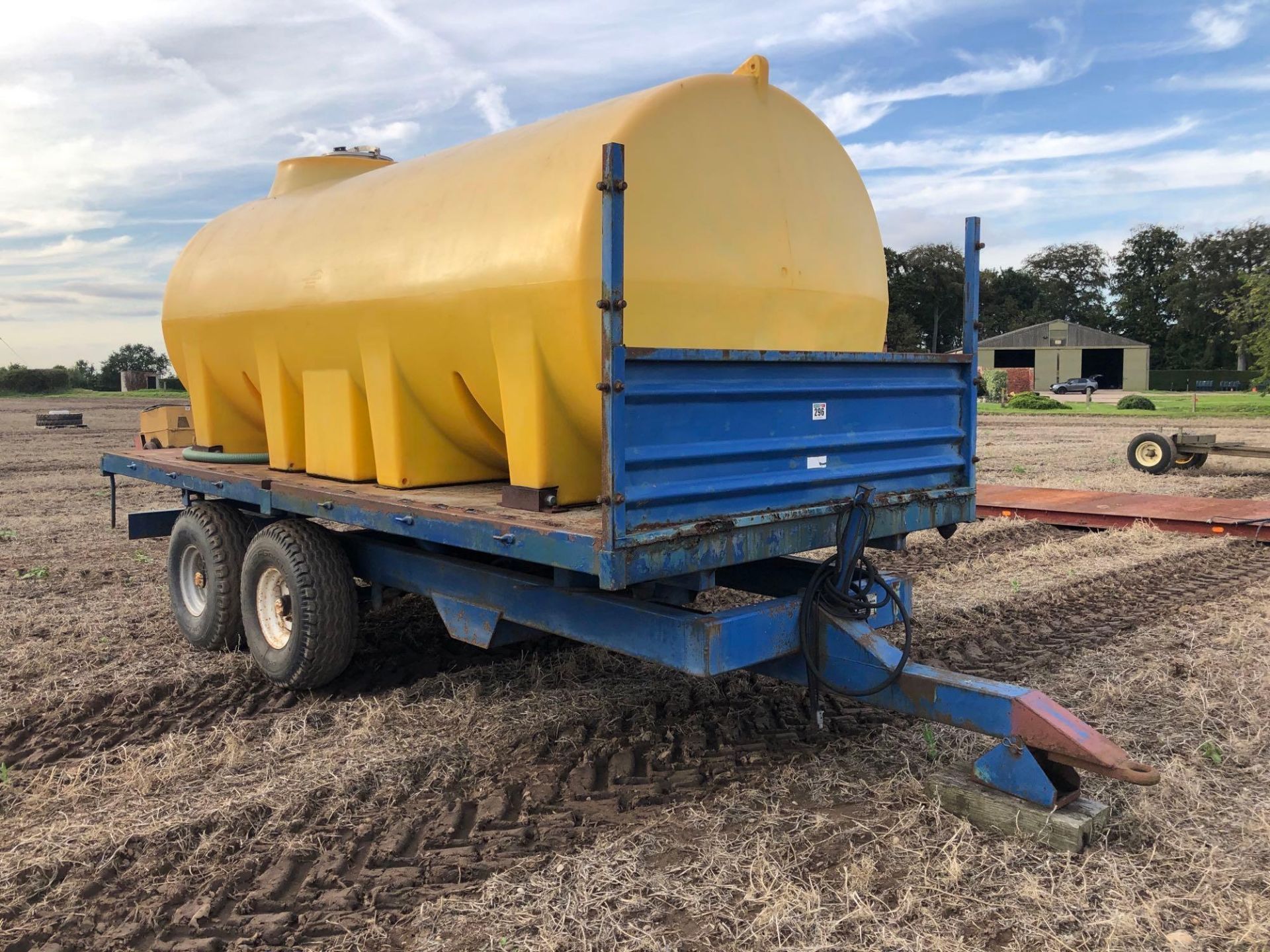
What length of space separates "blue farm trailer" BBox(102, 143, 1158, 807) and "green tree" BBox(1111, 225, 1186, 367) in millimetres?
76633

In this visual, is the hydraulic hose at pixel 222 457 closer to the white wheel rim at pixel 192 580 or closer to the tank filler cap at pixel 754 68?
the white wheel rim at pixel 192 580

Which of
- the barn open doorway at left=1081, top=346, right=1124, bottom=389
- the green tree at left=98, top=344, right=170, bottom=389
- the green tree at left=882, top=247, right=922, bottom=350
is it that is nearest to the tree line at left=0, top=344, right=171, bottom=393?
the green tree at left=98, top=344, right=170, bottom=389

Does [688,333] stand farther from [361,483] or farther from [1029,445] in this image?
[1029,445]

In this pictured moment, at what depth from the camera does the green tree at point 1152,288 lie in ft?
240

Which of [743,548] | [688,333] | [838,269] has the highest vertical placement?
[838,269]

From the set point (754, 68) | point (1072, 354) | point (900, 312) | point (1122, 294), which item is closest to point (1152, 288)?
point (1122, 294)

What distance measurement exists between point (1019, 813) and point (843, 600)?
1.00 meters

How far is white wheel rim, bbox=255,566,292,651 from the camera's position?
545 centimetres

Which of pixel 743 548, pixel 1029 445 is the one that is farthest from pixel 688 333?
pixel 1029 445

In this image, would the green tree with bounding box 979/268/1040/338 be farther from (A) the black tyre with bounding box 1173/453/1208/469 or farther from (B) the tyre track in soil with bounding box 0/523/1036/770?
(B) the tyre track in soil with bounding box 0/523/1036/770

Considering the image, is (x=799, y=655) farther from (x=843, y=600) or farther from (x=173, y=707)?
(x=173, y=707)

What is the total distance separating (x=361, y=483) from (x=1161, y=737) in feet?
13.4

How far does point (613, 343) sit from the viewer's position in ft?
10.9

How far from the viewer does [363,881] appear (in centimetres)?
339
